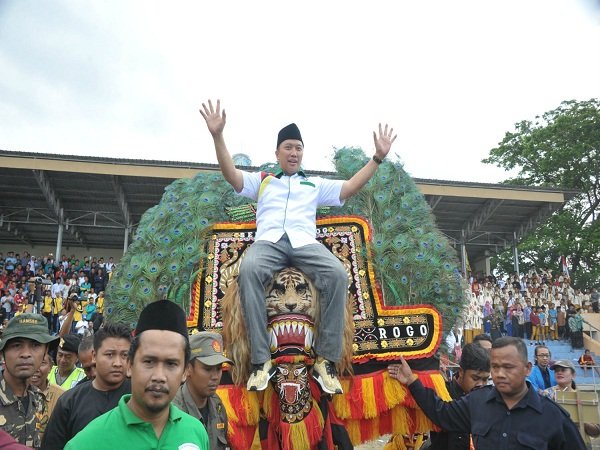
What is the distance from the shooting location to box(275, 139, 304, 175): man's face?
476 cm

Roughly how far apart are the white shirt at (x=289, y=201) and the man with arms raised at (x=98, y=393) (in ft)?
5.31

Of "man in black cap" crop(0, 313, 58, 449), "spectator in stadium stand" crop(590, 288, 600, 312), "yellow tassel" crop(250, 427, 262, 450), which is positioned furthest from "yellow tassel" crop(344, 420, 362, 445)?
"spectator in stadium stand" crop(590, 288, 600, 312)

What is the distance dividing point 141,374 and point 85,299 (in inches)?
499

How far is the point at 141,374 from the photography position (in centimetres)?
→ 207

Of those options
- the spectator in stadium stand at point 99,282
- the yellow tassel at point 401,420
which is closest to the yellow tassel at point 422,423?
the yellow tassel at point 401,420

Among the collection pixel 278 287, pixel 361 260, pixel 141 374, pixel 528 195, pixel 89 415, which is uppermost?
pixel 528 195

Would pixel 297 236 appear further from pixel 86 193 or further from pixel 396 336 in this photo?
pixel 86 193

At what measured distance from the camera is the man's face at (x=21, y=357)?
3215mm

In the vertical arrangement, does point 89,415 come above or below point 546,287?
below

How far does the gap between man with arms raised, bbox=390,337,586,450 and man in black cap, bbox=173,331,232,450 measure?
1535 millimetres

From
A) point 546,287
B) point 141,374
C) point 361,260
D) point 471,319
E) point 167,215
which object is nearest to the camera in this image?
point 141,374

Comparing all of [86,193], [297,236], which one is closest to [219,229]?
[297,236]

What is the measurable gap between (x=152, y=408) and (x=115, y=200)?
17465 mm

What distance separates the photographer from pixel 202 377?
323 cm
